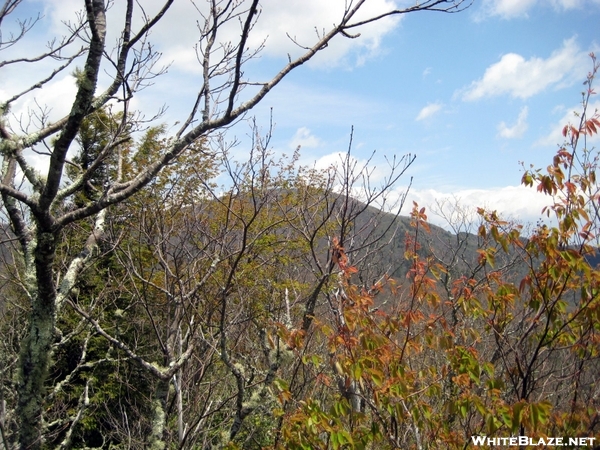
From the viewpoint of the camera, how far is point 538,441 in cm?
246

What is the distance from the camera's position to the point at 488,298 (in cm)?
294

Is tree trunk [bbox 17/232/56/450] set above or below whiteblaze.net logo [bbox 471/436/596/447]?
above

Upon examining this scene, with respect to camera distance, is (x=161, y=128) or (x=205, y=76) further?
(x=161, y=128)

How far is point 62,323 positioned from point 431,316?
985cm

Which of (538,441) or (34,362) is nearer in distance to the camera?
(538,441)

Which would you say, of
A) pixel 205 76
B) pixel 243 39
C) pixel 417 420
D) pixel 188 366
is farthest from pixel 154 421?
pixel 243 39

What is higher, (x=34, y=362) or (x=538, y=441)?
(x=34, y=362)

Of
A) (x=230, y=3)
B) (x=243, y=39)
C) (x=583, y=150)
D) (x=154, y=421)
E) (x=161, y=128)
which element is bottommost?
Result: (x=154, y=421)

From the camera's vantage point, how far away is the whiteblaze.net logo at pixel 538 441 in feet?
7.88

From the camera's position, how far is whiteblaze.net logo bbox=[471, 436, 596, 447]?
240cm

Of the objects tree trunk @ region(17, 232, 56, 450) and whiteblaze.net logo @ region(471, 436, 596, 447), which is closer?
whiteblaze.net logo @ region(471, 436, 596, 447)

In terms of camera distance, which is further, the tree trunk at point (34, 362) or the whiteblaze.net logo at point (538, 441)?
the tree trunk at point (34, 362)

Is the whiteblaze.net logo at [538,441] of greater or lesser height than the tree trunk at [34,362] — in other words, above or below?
below

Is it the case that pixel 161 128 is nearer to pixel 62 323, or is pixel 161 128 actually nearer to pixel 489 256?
→ pixel 62 323
